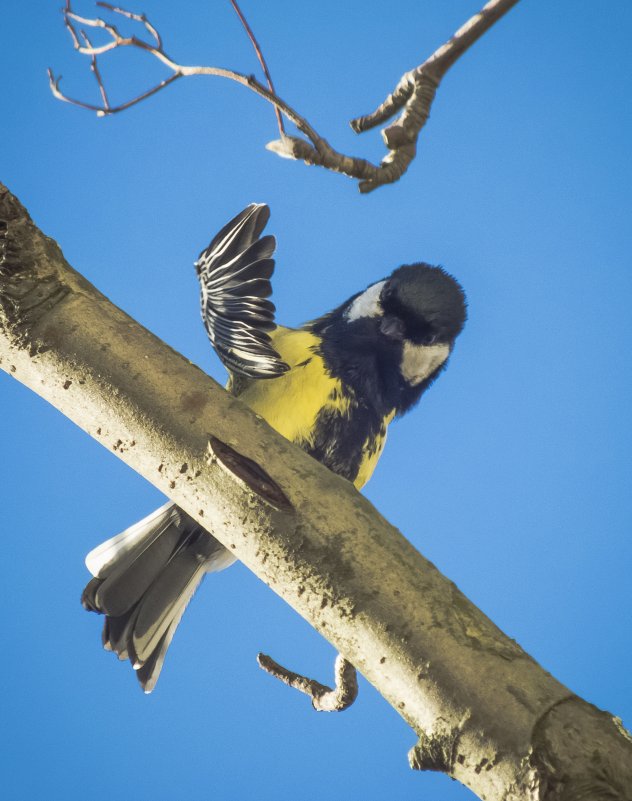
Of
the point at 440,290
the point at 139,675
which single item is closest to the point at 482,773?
the point at 139,675

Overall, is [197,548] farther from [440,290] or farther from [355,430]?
[440,290]

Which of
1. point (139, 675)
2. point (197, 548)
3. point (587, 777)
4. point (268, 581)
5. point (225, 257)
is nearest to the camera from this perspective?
point (587, 777)

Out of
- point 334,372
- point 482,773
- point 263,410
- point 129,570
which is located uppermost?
point 334,372

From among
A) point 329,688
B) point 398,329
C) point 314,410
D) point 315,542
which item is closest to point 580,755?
point 315,542

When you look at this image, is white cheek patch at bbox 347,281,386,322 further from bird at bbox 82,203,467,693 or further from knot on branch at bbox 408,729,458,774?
knot on branch at bbox 408,729,458,774

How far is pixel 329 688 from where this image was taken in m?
0.86

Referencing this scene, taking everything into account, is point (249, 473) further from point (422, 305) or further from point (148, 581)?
point (422, 305)

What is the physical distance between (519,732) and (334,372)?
76 cm

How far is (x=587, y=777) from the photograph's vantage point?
0.45 m

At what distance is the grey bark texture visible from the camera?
474 mm

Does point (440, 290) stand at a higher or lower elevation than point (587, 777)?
higher

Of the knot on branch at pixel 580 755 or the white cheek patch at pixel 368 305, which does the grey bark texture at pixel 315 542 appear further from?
the white cheek patch at pixel 368 305

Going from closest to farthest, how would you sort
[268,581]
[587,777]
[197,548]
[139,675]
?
[587,777] → [268,581] → [139,675] → [197,548]

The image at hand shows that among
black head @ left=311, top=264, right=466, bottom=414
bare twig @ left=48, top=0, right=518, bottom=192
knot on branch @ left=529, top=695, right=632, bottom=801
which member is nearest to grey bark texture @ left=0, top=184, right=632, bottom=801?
knot on branch @ left=529, top=695, right=632, bottom=801
